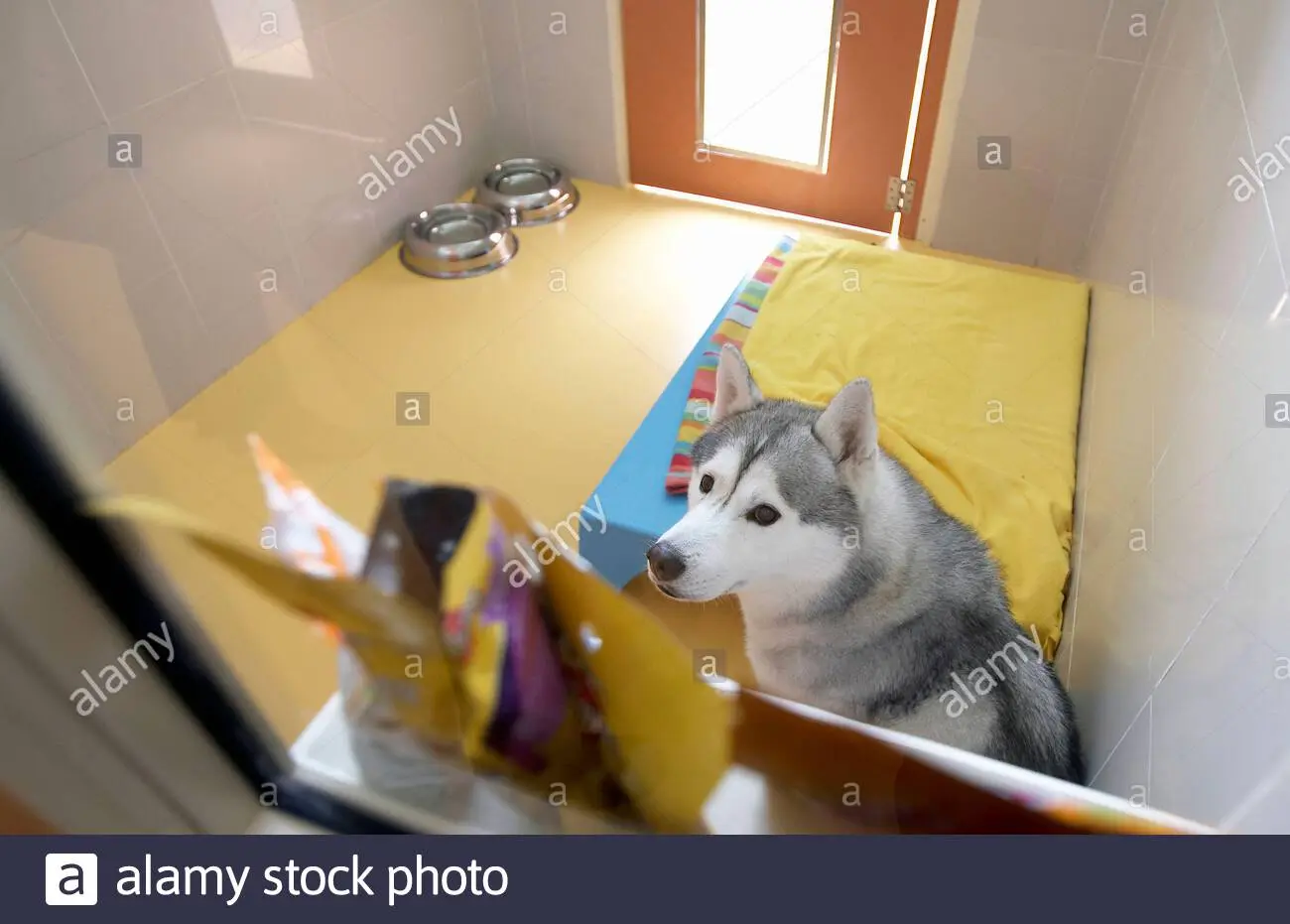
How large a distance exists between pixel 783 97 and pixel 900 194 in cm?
60

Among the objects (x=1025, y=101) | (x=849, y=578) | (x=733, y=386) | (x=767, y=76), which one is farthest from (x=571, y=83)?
(x=849, y=578)

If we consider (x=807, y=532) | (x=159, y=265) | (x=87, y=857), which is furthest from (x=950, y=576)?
(x=159, y=265)

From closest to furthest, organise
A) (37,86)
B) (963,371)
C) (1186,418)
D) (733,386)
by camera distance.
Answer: (1186,418)
(733,386)
(37,86)
(963,371)

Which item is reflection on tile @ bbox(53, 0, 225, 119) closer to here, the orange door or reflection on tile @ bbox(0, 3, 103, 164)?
reflection on tile @ bbox(0, 3, 103, 164)

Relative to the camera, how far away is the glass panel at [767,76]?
2.69 metres

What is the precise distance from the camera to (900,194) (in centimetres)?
278

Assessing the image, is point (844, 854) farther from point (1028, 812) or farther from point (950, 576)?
point (950, 576)

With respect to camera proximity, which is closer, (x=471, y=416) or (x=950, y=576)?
(x=950, y=576)

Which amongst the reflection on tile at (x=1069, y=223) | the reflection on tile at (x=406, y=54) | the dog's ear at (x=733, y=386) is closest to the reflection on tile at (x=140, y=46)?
the reflection on tile at (x=406, y=54)

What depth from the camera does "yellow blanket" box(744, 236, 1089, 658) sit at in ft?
5.28

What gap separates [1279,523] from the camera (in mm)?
718

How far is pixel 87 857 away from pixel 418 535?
22cm

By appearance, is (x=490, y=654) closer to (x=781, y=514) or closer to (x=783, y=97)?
(x=781, y=514)

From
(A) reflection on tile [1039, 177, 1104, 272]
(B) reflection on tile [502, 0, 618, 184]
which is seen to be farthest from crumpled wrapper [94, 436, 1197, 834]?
(B) reflection on tile [502, 0, 618, 184]
